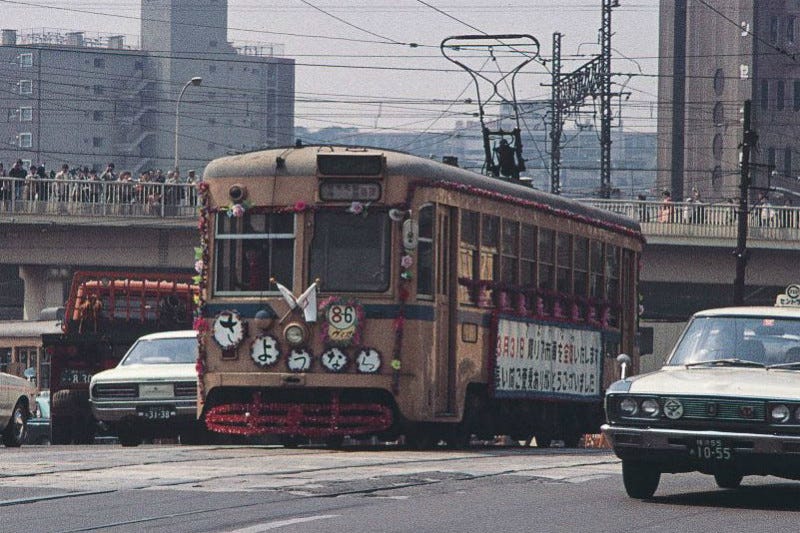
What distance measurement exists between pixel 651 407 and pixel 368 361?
24.7 ft

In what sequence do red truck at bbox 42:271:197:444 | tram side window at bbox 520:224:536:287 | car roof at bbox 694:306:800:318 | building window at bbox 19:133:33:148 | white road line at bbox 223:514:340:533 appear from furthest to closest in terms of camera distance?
building window at bbox 19:133:33:148, red truck at bbox 42:271:197:444, tram side window at bbox 520:224:536:287, car roof at bbox 694:306:800:318, white road line at bbox 223:514:340:533

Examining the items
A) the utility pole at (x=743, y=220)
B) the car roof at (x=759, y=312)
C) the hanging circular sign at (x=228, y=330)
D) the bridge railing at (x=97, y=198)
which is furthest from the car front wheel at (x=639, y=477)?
the bridge railing at (x=97, y=198)

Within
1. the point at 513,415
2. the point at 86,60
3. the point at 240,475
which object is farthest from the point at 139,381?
the point at 86,60

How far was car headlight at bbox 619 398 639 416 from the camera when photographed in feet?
45.7

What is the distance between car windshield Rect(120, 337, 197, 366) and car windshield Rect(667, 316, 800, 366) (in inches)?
487

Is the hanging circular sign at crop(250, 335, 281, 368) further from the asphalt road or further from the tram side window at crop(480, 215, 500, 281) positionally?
the tram side window at crop(480, 215, 500, 281)

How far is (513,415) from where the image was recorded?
957 inches

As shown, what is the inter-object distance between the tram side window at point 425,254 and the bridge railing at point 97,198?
3302 cm

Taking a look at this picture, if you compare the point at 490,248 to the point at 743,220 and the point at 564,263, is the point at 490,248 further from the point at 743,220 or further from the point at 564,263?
the point at 743,220

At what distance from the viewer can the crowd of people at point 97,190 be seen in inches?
2110

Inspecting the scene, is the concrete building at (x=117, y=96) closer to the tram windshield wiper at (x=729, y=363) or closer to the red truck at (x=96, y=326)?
the red truck at (x=96, y=326)

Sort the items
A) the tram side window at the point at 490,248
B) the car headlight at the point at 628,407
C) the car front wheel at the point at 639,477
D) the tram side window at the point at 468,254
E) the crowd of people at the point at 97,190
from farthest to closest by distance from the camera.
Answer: the crowd of people at the point at 97,190 → the tram side window at the point at 490,248 → the tram side window at the point at 468,254 → the car front wheel at the point at 639,477 → the car headlight at the point at 628,407

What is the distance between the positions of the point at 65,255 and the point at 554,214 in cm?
3350

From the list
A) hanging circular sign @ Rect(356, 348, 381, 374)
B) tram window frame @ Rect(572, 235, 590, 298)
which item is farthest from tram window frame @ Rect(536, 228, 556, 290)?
hanging circular sign @ Rect(356, 348, 381, 374)
